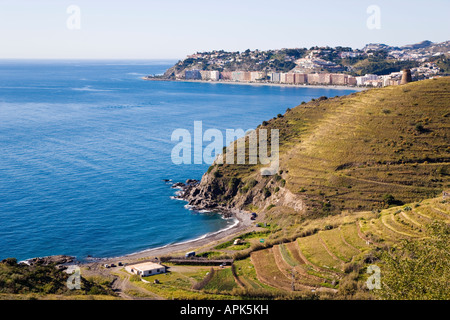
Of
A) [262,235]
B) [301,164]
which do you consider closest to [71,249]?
[262,235]

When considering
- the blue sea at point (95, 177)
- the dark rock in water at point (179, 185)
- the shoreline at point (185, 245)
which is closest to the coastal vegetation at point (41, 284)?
the shoreline at point (185, 245)

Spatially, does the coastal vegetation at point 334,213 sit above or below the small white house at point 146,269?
above

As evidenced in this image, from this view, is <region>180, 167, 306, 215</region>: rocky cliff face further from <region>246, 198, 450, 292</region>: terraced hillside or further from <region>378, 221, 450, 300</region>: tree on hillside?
<region>378, 221, 450, 300</region>: tree on hillside

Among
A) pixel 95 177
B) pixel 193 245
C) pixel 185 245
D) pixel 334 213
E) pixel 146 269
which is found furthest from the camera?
pixel 95 177

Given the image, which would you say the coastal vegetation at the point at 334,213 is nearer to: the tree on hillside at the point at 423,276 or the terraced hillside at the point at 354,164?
the tree on hillside at the point at 423,276

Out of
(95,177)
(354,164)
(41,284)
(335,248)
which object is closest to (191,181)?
(95,177)

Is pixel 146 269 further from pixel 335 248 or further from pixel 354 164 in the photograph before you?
pixel 354 164

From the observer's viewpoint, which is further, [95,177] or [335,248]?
[95,177]
